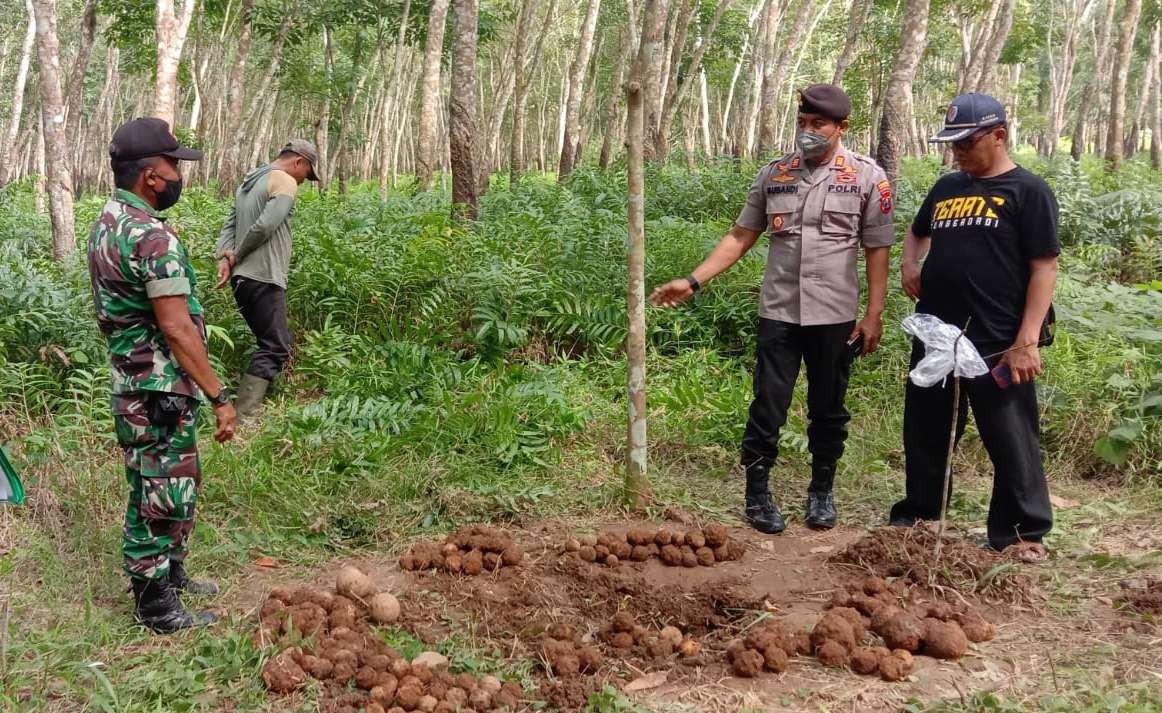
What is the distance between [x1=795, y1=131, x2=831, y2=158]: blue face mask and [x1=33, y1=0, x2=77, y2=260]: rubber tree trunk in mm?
6725

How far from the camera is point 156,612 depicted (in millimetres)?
3410

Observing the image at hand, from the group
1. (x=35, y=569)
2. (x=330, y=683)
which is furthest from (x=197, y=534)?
(x=330, y=683)

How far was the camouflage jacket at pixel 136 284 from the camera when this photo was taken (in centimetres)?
318

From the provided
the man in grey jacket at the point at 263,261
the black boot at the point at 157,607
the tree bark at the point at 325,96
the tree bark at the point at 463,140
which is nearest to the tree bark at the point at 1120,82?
the tree bark at the point at 463,140

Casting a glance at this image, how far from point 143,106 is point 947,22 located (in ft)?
90.2

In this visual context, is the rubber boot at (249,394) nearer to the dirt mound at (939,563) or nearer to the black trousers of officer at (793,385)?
the black trousers of officer at (793,385)

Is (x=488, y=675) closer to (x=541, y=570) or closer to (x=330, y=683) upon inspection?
(x=330, y=683)

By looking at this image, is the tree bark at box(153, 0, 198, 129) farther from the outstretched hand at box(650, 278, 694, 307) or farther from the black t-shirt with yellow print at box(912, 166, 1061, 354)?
the black t-shirt with yellow print at box(912, 166, 1061, 354)

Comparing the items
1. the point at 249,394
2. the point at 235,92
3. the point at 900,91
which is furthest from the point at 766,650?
the point at 235,92

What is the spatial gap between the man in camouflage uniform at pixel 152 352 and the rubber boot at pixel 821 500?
277 cm

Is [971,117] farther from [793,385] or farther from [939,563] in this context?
[939,563]

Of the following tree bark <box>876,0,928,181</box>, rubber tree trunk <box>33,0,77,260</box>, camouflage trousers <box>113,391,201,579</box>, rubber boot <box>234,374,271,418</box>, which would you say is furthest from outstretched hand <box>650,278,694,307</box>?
rubber tree trunk <box>33,0,77,260</box>

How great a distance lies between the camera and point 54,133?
8.05 meters

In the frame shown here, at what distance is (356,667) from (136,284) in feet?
5.07
